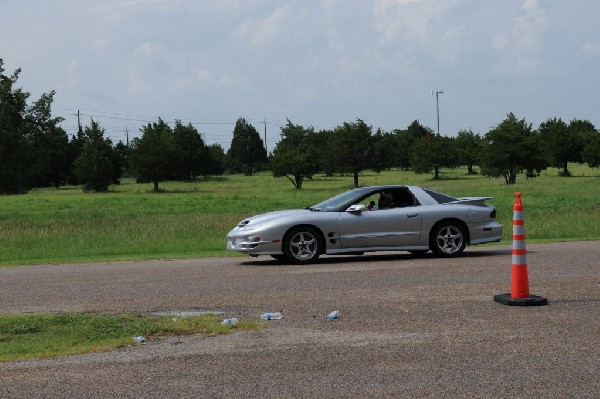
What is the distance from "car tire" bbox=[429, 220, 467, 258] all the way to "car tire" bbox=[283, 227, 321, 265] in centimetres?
215

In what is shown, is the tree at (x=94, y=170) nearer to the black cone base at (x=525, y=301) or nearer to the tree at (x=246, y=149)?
the tree at (x=246, y=149)

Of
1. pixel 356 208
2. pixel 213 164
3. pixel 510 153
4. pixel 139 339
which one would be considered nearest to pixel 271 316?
pixel 139 339

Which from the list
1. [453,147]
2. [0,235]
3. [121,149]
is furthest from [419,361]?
[121,149]

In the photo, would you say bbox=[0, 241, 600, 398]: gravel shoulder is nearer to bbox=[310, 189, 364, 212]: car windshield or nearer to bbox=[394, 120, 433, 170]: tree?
bbox=[310, 189, 364, 212]: car windshield

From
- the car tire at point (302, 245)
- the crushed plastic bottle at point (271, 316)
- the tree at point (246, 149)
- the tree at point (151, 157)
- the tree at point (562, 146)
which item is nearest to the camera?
the crushed plastic bottle at point (271, 316)

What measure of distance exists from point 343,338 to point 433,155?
94436 mm

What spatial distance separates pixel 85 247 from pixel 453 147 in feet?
294

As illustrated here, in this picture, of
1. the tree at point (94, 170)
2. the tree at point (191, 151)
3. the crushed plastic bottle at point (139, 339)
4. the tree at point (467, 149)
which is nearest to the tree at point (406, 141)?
the tree at point (467, 149)

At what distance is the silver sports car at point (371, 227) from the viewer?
50.1 feet

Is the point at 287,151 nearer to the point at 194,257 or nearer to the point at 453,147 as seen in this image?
the point at 453,147

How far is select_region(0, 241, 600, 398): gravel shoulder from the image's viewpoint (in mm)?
6156

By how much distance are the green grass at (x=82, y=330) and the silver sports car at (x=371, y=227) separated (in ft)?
20.0

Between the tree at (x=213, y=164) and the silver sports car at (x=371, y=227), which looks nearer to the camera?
the silver sports car at (x=371, y=227)

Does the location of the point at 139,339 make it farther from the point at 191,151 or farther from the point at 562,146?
the point at 191,151
